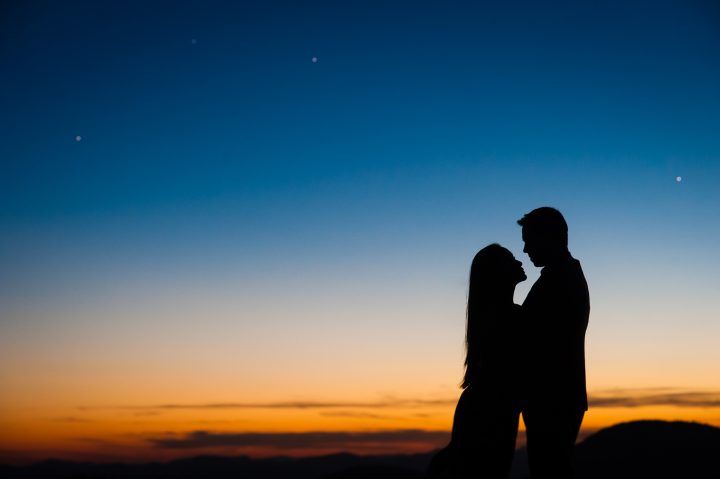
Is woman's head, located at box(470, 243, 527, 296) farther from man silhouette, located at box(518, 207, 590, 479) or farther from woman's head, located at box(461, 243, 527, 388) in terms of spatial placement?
man silhouette, located at box(518, 207, 590, 479)

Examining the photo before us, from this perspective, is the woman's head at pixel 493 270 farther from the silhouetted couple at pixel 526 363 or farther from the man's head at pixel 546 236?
the man's head at pixel 546 236

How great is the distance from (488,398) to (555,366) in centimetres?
50

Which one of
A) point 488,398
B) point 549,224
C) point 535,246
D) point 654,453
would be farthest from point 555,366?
point 654,453

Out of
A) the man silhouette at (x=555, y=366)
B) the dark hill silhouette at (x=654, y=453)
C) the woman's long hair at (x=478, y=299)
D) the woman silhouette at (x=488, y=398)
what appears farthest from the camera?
the dark hill silhouette at (x=654, y=453)

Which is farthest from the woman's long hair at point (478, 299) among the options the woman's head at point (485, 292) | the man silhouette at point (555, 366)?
the man silhouette at point (555, 366)

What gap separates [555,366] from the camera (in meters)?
4.29

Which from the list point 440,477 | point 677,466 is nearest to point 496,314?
point 440,477

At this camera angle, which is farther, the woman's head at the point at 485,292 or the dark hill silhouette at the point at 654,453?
the dark hill silhouette at the point at 654,453

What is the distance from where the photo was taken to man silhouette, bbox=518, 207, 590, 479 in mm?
4242

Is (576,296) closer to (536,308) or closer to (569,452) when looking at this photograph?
(536,308)

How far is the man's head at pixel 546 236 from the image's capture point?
460 centimetres

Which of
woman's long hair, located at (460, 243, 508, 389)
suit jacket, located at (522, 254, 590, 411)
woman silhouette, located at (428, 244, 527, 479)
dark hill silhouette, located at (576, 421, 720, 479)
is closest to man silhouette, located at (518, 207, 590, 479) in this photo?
suit jacket, located at (522, 254, 590, 411)

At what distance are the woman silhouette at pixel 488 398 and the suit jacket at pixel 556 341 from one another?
116mm

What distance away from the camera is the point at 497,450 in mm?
4453
